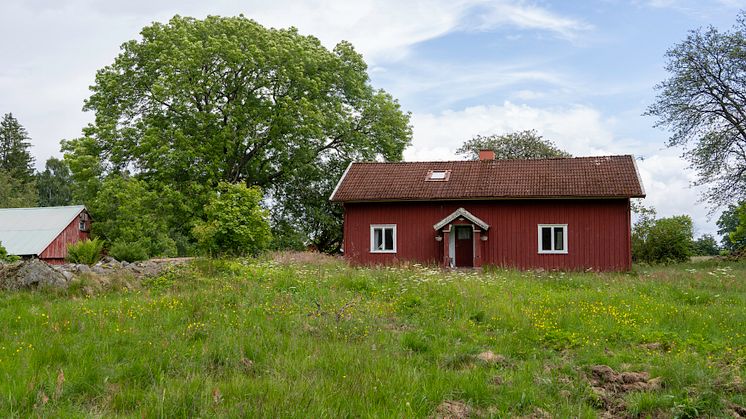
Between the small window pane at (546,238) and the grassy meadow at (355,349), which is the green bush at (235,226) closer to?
the grassy meadow at (355,349)

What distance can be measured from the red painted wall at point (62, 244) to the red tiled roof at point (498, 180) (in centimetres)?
1498

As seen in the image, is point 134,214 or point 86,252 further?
point 134,214

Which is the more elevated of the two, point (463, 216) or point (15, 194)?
point (15, 194)

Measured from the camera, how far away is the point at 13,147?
60.4m

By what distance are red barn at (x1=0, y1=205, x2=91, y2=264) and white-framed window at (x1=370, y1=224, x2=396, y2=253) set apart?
1555 centimetres

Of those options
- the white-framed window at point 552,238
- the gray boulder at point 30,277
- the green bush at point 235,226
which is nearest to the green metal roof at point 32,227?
the green bush at point 235,226

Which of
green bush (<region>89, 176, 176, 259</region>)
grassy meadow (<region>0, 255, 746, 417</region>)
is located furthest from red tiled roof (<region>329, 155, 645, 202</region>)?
grassy meadow (<region>0, 255, 746, 417</region>)

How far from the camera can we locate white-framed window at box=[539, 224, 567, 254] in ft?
77.1

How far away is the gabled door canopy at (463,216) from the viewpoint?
77.7ft

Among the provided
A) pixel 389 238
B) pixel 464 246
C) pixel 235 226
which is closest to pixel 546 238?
pixel 464 246

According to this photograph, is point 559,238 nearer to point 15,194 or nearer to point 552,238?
point 552,238

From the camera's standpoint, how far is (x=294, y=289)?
1230 cm

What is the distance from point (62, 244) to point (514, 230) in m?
22.5

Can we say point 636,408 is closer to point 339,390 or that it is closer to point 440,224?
point 339,390
